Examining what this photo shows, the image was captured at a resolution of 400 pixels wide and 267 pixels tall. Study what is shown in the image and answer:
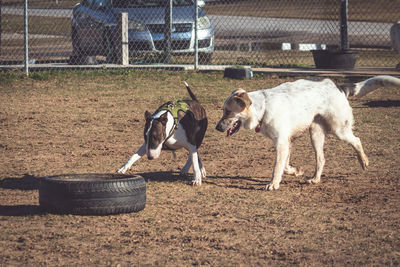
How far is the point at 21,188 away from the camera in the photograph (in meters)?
6.57

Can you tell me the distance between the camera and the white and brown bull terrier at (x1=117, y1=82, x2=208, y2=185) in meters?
6.52

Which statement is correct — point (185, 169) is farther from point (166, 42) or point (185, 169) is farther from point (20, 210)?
point (166, 42)

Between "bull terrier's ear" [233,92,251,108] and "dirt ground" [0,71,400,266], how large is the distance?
2.82ft

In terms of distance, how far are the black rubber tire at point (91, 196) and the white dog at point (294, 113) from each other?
54.0 inches

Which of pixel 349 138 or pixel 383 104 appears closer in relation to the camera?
pixel 349 138

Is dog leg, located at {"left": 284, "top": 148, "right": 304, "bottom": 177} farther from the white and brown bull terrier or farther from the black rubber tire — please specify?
the black rubber tire

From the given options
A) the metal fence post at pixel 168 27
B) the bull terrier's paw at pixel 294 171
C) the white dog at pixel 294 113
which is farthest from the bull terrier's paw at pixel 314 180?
the metal fence post at pixel 168 27

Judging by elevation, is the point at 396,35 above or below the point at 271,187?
above

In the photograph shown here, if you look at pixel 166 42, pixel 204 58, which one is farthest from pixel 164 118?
pixel 204 58

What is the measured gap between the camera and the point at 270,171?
7555 mm

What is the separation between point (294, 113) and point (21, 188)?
2.76 metres

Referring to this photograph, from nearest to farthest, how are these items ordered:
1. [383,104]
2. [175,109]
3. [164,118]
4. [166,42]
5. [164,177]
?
[164,118], [175,109], [164,177], [383,104], [166,42]

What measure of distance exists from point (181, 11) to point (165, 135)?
10.3 metres

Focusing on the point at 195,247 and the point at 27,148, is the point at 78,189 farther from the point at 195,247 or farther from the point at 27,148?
the point at 27,148
